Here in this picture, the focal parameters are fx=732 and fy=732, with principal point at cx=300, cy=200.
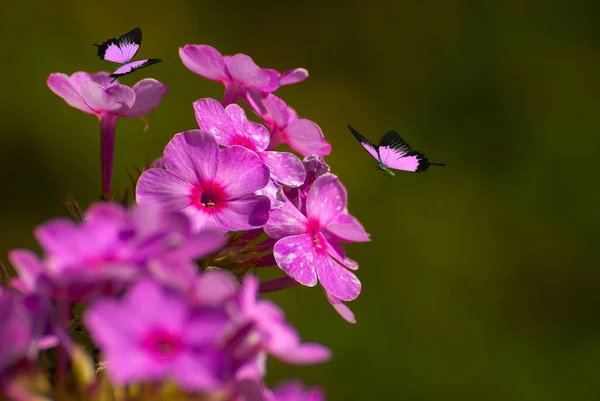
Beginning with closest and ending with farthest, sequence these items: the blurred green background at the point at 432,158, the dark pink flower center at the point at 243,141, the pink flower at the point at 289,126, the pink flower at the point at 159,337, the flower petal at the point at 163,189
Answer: the pink flower at the point at 159,337
the flower petal at the point at 163,189
the dark pink flower center at the point at 243,141
the pink flower at the point at 289,126
the blurred green background at the point at 432,158

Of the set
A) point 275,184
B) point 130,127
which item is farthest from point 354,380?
point 275,184

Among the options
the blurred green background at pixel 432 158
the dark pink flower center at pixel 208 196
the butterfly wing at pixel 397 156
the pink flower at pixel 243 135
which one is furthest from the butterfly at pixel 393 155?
the blurred green background at pixel 432 158

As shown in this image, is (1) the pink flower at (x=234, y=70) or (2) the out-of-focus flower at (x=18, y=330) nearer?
(2) the out-of-focus flower at (x=18, y=330)

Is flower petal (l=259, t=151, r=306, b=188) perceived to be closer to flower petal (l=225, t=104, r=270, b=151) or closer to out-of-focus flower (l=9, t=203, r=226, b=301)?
flower petal (l=225, t=104, r=270, b=151)

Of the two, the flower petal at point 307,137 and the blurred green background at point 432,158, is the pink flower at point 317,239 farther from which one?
the blurred green background at point 432,158

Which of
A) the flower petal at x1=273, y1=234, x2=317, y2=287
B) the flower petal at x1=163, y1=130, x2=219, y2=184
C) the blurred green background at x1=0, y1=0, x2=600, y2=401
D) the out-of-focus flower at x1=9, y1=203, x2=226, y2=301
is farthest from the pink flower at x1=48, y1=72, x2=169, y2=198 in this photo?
the blurred green background at x1=0, y1=0, x2=600, y2=401

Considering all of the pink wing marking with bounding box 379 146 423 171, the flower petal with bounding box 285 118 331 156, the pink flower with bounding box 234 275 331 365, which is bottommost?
the pink flower with bounding box 234 275 331 365
